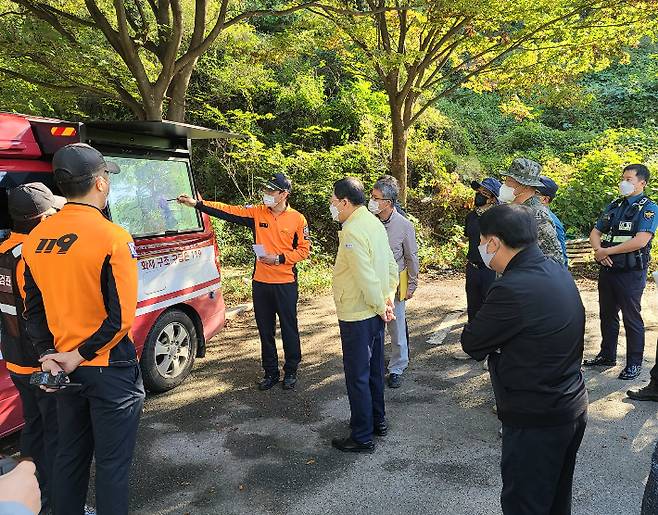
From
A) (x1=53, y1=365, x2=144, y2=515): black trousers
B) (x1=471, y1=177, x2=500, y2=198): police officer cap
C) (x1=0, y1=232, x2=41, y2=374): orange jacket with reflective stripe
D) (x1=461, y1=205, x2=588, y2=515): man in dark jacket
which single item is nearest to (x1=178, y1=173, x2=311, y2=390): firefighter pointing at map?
(x1=471, y1=177, x2=500, y2=198): police officer cap

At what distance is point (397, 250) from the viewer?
16.5ft

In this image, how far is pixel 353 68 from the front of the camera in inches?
466

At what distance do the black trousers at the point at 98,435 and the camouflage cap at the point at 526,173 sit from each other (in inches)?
116

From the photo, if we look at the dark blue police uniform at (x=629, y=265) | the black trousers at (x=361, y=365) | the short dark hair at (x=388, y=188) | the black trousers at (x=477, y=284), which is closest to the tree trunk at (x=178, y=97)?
the short dark hair at (x=388, y=188)

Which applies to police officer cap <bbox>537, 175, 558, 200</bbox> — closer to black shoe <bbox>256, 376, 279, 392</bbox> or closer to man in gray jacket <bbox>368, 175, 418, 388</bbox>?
man in gray jacket <bbox>368, 175, 418, 388</bbox>

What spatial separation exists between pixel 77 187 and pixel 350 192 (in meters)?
1.83

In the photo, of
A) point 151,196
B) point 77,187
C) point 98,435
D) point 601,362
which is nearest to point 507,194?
point 601,362

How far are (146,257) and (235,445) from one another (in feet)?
5.87

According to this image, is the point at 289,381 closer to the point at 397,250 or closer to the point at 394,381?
the point at 394,381

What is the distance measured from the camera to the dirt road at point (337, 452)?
10.6 feet

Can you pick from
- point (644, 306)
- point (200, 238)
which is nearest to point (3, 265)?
point (200, 238)

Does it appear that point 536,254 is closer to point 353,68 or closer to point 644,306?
point 644,306

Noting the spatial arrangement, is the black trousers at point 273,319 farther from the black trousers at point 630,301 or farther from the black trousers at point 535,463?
the black trousers at point 630,301

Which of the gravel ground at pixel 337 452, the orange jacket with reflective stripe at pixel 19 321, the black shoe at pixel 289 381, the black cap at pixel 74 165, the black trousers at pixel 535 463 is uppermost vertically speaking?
the black cap at pixel 74 165
